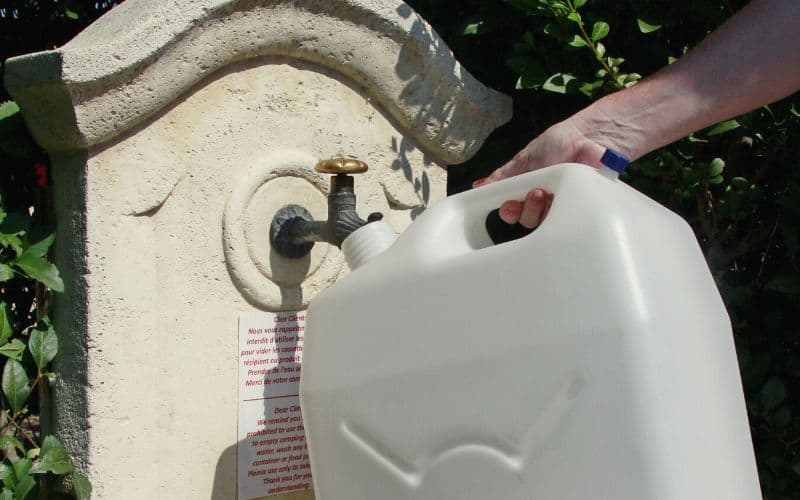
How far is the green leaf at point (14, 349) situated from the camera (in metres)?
1.30

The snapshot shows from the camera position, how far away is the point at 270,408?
149 cm

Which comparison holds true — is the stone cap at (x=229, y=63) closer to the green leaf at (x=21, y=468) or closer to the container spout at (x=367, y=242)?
the container spout at (x=367, y=242)

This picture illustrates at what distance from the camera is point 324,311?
49.9 inches

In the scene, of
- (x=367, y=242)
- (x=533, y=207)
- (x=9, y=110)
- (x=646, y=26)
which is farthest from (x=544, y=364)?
(x=646, y=26)

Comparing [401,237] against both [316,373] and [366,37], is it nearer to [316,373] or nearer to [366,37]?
[316,373]

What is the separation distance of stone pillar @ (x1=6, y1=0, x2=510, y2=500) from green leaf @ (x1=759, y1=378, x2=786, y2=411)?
917mm

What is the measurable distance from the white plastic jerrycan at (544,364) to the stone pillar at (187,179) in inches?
10.6

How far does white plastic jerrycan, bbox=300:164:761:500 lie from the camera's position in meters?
1.00

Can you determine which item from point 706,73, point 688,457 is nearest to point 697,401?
point 688,457

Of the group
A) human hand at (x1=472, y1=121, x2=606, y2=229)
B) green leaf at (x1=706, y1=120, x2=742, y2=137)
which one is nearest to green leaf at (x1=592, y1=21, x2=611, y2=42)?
green leaf at (x1=706, y1=120, x2=742, y2=137)

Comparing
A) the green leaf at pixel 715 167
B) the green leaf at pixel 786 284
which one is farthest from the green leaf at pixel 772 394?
the green leaf at pixel 715 167

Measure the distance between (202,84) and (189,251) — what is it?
0.85 feet

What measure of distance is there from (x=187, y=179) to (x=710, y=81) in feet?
2.62

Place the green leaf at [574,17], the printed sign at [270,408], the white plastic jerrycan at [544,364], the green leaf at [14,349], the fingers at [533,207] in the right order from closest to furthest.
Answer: the white plastic jerrycan at [544,364] < the fingers at [533,207] < the green leaf at [14,349] < the printed sign at [270,408] < the green leaf at [574,17]
